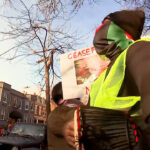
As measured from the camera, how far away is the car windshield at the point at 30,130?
7.19m

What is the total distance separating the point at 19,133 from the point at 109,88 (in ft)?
22.2

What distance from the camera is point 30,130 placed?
24.0 ft

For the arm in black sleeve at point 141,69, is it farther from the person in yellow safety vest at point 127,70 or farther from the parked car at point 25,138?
the parked car at point 25,138

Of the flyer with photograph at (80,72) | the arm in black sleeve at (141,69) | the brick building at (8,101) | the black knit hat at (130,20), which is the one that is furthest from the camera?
the brick building at (8,101)

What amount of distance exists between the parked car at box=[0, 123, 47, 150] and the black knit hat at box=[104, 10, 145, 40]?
5.86m

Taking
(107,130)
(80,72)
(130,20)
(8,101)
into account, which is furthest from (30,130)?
(8,101)

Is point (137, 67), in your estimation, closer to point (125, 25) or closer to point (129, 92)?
point (129, 92)

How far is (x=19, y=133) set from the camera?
7.25 meters

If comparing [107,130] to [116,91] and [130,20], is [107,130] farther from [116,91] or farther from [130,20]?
[130,20]

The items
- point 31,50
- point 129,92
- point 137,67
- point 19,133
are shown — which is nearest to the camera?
point 137,67

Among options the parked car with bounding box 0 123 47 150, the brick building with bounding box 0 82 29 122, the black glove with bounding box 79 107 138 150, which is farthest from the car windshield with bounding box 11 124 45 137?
the brick building with bounding box 0 82 29 122

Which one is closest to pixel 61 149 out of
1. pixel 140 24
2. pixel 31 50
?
pixel 140 24

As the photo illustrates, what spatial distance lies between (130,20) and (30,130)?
21.9 feet

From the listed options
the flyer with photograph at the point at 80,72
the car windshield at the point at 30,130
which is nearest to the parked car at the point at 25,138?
the car windshield at the point at 30,130
